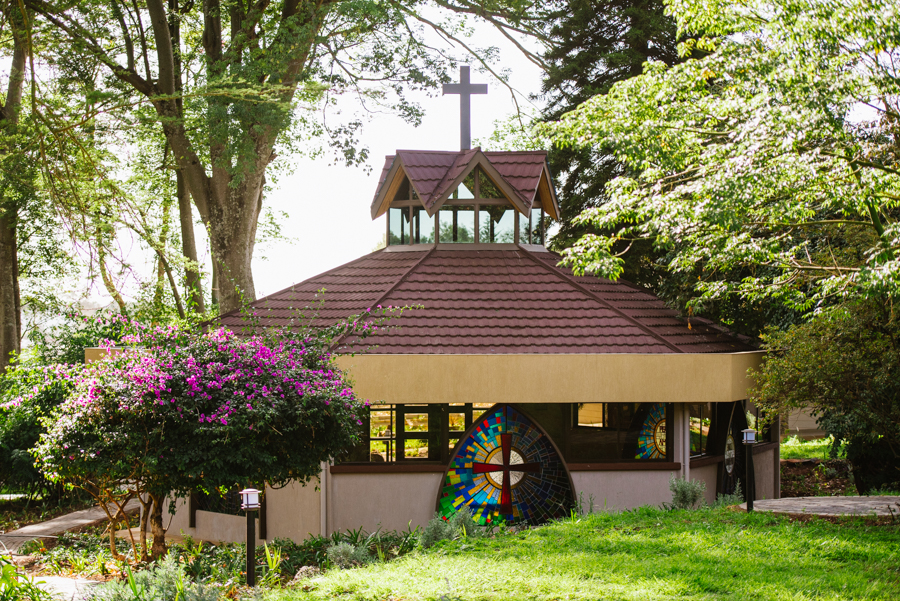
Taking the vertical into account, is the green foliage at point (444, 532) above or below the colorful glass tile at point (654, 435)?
below

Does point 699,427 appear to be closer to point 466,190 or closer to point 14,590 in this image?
point 466,190

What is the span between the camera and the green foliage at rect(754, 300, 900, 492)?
31.2 feet

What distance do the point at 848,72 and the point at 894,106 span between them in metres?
1.91

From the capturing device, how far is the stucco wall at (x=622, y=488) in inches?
459

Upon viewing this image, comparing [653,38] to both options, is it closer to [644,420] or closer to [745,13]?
[745,13]

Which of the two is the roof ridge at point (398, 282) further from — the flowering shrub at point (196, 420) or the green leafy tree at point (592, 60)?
the green leafy tree at point (592, 60)

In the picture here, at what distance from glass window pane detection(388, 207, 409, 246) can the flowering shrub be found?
658cm

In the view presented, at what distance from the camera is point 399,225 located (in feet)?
49.9

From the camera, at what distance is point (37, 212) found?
1961cm

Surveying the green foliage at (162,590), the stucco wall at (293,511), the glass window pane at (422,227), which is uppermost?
the glass window pane at (422,227)

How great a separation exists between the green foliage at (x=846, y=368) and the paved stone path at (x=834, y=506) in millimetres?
849

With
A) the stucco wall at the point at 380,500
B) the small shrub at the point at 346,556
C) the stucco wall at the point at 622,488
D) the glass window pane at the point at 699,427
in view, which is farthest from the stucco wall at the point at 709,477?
the small shrub at the point at 346,556

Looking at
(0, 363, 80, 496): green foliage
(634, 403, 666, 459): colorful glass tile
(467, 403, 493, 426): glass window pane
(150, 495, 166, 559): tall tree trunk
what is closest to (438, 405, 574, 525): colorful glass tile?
(467, 403, 493, 426): glass window pane

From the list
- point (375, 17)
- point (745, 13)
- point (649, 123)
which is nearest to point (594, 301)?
point (649, 123)
